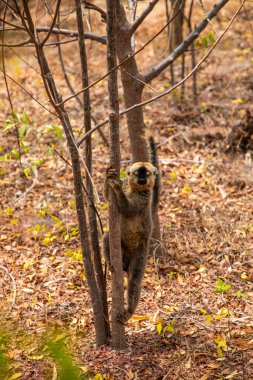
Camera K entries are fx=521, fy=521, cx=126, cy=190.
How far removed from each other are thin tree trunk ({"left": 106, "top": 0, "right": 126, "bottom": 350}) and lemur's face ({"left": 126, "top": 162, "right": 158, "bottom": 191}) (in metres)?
0.89

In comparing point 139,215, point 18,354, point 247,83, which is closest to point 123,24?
point 139,215

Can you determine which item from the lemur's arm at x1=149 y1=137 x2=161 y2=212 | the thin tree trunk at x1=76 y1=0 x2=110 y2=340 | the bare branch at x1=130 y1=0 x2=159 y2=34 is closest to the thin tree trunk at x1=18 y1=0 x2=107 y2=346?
the thin tree trunk at x1=76 y1=0 x2=110 y2=340

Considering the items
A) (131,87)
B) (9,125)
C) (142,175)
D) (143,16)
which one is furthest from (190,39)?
(9,125)

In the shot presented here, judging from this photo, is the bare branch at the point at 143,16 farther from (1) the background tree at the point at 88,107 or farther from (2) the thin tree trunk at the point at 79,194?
(2) the thin tree trunk at the point at 79,194

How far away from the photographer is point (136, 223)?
551 cm

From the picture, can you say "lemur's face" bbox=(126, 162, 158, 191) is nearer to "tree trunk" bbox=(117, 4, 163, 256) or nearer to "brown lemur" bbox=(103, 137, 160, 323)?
"brown lemur" bbox=(103, 137, 160, 323)

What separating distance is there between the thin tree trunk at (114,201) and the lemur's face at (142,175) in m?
0.89

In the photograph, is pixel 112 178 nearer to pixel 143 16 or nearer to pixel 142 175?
pixel 142 175

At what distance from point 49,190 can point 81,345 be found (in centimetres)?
374

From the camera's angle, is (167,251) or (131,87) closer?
(131,87)

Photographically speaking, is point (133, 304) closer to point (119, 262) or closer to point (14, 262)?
point (119, 262)

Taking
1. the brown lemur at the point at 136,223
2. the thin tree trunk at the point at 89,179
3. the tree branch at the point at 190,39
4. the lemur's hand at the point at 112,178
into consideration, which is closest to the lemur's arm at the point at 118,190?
the lemur's hand at the point at 112,178

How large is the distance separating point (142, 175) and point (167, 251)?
2115mm

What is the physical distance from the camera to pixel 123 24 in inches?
237
